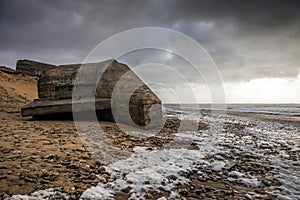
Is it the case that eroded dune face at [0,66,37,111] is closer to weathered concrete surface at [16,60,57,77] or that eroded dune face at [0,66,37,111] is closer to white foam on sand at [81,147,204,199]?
weathered concrete surface at [16,60,57,77]

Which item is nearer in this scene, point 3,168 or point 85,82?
point 3,168

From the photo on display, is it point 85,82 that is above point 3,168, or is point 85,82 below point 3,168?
above

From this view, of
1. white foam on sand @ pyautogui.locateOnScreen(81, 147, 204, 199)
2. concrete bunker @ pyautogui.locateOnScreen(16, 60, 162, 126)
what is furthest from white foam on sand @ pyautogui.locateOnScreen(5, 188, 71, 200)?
concrete bunker @ pyautogui.locateOnScreen(16, 60, 162, 126)

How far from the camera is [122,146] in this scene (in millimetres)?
4930

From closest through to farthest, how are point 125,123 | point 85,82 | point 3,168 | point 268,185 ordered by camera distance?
1. point 3,168
2. point 268,185
3. point 125,123
4. point 85,82

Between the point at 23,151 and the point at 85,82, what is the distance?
534cm

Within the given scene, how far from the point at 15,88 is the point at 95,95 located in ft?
38.5

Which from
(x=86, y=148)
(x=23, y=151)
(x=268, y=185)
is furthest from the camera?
(x=86, y=148)

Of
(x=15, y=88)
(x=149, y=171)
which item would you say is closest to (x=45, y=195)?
(x=149, y=171)

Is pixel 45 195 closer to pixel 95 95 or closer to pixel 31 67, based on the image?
pixel 95 95

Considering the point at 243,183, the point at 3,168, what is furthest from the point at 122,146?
the point at 243,183

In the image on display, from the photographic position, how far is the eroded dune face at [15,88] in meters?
14.3

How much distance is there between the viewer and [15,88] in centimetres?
1620

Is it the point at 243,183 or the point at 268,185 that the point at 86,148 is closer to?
the point at 243,183
